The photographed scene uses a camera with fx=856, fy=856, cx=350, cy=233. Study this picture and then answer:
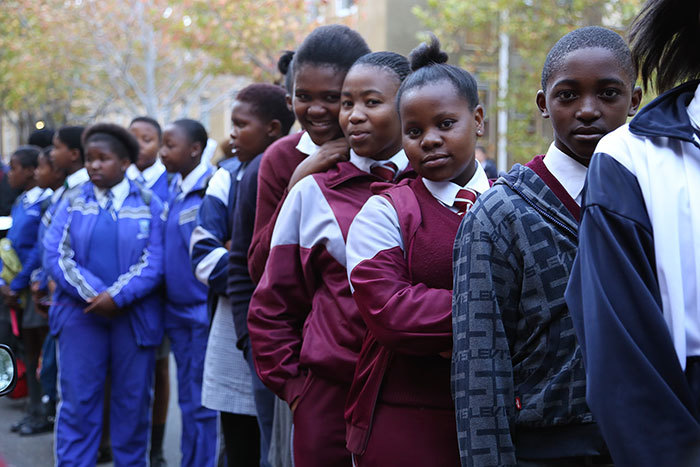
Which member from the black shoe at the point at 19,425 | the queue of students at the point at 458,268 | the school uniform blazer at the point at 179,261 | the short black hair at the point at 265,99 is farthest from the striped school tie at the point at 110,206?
the black shoe at the point at 19,425

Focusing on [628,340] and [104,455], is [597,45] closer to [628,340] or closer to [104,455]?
[628,340]

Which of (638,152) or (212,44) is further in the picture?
(212,44)

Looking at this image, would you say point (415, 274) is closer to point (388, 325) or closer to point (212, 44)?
point (388, 325)

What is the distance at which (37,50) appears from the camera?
22.6 metres

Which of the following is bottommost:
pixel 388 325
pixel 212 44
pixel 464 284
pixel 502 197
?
pixel 388 325

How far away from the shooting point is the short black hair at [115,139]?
601 cm

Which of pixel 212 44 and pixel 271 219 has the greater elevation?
pixel 212 44

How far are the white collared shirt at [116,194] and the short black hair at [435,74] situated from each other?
331cm

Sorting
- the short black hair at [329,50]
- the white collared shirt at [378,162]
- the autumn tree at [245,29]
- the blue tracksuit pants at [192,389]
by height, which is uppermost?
the autumn tree at [245,29]

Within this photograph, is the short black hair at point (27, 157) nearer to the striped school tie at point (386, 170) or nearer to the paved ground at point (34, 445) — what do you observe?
the paved ground at point (34, 445)

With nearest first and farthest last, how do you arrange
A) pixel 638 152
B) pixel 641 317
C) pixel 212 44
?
pixel 641 317 → pixel 638 152 → pixel 212 44

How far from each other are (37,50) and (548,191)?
74.4 ft

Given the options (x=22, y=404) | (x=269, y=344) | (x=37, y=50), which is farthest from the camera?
(x=37, y=50)

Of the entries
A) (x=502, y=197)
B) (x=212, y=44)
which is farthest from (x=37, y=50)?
(x=502, y=197)
